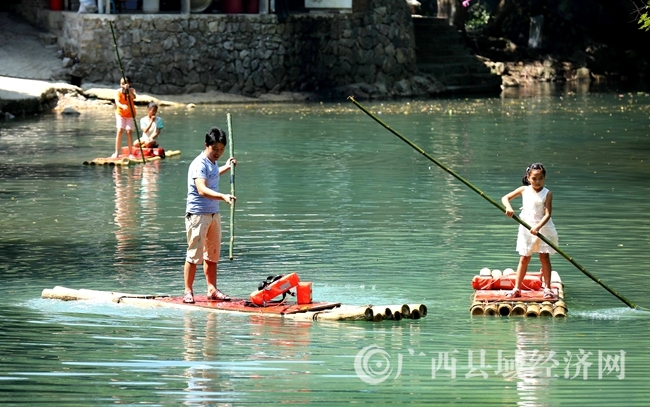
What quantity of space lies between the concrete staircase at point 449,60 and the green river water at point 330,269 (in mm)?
13491

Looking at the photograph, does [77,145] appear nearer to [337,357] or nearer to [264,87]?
[264,87]

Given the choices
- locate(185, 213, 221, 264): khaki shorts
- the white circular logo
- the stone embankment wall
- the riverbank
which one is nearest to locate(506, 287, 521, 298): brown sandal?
the white circular logo

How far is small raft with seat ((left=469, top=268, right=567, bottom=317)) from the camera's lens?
10617mm

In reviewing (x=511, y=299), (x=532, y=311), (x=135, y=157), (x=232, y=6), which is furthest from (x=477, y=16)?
(x=532, y=311)

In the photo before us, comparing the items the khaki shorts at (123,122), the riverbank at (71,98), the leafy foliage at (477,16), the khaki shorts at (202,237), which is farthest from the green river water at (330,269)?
the leafy foliage at (477,16)

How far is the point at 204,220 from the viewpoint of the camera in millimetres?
10953

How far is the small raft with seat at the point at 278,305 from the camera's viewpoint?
10.4 meters

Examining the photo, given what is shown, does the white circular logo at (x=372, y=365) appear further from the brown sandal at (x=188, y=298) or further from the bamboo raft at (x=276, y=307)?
the brown sandal at (x=188, y=298)

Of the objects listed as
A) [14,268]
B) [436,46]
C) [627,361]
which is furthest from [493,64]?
[627,361]

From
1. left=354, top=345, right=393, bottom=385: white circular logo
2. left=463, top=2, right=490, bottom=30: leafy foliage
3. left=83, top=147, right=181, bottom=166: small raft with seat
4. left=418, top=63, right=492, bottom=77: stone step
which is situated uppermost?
left=463, top=2, right=490, bottom=30: leafy foliage

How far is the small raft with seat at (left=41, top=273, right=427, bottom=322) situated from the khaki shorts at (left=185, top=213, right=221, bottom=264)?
0.35 m

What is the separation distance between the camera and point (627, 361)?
364 inches

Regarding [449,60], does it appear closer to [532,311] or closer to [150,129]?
[150,129]

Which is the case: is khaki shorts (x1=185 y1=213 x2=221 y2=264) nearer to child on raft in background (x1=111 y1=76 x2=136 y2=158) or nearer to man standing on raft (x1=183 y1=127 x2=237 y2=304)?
man standing on raft (x1=183 y1=127 x2=237 y2=304)
